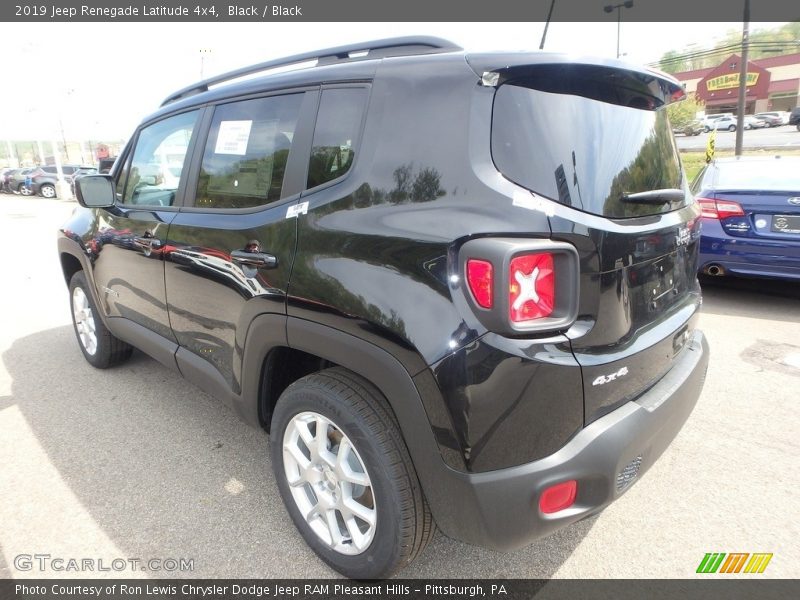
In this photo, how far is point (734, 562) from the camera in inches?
83.1

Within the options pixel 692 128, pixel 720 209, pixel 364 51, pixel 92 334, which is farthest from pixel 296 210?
pixel 692 128

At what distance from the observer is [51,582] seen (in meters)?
2.10

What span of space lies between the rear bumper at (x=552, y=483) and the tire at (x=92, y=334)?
3.20 m

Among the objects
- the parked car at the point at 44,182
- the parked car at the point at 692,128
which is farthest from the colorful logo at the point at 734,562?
the parked car at the point at 692,128

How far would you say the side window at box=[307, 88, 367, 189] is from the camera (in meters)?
1.96

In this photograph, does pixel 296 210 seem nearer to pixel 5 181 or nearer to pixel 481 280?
pixel 481 280

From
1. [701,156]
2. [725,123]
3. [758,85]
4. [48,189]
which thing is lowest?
[701,156]

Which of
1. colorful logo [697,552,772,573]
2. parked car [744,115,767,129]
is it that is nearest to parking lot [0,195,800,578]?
colorful logo [697,552,772,573]

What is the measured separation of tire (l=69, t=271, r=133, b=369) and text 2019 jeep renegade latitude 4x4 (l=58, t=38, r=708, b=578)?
78.6 inches

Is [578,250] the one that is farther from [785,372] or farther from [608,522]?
[785,372]

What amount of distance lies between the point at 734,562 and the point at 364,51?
8.25 ft

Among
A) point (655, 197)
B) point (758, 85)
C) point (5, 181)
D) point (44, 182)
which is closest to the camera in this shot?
point (655, 197)

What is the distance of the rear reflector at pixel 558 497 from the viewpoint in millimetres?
1597

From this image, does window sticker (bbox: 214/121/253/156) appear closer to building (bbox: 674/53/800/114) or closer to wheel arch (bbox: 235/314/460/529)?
wheel arch (bbox: 235/314/460/529)
